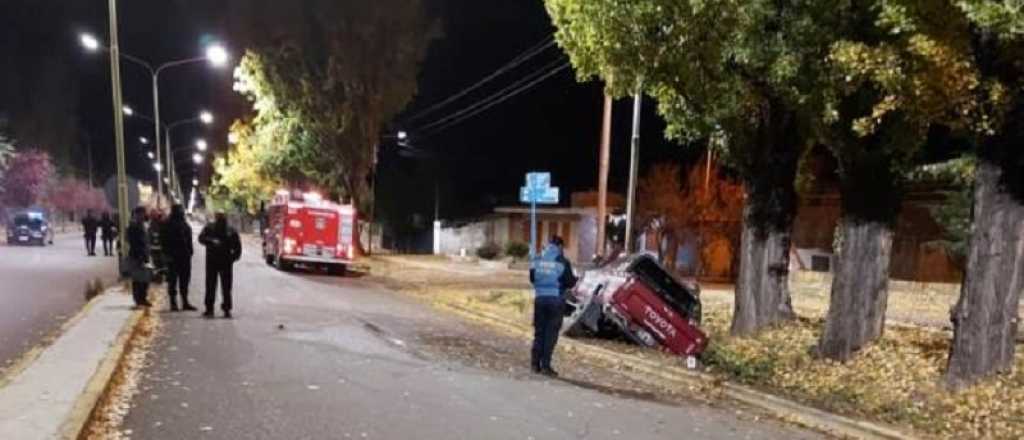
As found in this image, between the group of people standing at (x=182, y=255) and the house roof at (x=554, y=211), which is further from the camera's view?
the house roof at (x=554, y=211)

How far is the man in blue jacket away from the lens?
1157 centimetres

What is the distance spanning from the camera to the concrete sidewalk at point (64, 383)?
7012mm

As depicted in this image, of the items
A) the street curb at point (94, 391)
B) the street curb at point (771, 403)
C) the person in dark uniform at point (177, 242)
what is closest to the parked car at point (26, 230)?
the person in dark uniform at point (177, 242)

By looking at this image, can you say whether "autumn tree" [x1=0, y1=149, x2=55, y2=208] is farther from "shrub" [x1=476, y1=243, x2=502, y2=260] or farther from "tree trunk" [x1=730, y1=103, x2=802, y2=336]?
"tree trunk" [x1=730, y1=103, x2=802, y2=336]

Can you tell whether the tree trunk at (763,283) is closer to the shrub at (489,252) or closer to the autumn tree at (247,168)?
the shrub at (489,252)

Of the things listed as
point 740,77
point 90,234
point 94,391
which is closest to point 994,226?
point 740,77

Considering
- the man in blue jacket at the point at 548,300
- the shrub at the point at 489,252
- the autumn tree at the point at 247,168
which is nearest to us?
the man in blue jacket at the point at 548,300

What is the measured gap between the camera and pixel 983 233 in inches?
381

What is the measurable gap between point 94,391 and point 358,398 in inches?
89.6

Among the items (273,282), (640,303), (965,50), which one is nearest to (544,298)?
(640,303)

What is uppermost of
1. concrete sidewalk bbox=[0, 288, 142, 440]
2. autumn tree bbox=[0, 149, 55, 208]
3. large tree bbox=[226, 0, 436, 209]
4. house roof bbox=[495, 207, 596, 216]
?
large tree bbox=[226, 0, 436, 209]

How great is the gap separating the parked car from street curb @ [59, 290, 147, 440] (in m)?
38.5

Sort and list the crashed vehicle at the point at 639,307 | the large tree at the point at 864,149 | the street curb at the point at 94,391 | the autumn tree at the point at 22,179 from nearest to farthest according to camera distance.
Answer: the street curb at the point at 94,391 → the large tree at the point at 864,149 → the crashed vehicle at the point at 639,307 → the autumn tree at the point at 22,179

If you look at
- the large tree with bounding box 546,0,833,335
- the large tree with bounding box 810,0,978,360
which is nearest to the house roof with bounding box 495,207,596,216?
the large tree with bounding box 546,0,833,335
